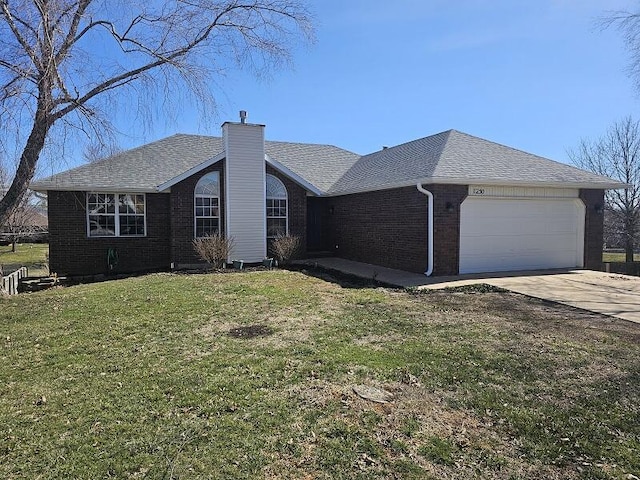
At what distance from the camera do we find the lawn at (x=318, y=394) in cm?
314

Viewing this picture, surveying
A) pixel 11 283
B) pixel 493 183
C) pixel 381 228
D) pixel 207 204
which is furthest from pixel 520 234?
pixel 11 283

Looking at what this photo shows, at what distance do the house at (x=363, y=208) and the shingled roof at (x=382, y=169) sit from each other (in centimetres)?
7

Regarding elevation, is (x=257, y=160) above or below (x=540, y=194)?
above

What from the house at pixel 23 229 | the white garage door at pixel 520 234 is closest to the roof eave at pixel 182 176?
the white garage door at pixel 520 234

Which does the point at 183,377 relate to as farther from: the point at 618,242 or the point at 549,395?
the point at 618,242

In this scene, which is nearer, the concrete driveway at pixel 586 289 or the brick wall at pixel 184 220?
the concrete driveway at pixel 586 289

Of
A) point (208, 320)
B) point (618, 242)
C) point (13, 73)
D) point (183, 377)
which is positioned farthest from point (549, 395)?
point (618, 242)

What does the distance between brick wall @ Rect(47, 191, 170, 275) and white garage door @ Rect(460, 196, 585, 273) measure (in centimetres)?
1045

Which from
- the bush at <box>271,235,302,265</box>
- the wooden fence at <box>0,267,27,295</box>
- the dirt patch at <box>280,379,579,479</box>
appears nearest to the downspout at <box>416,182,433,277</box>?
the bush at <box>271,235,302,265</box>

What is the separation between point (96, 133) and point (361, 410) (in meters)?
7.94

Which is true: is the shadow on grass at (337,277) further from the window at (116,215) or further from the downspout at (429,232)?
the window at (116,215)

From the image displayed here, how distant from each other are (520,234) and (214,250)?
380 inches

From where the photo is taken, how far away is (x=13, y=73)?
7.82 m

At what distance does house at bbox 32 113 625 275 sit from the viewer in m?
12.3
